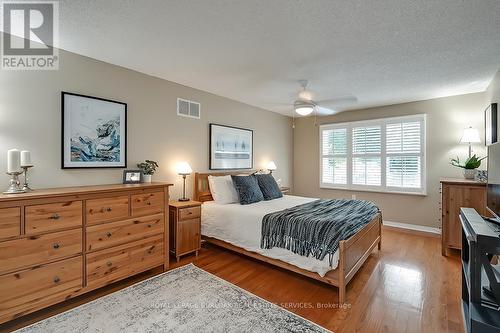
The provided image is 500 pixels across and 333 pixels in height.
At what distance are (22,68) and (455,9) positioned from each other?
3934 mm

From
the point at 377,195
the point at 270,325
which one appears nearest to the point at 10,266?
the point at 270,325

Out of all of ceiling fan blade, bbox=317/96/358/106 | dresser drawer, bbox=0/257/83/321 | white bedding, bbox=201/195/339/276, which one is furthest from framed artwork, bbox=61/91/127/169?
ceiling fan blade, bbox=317/96/358/106

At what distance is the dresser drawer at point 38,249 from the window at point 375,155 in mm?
5037

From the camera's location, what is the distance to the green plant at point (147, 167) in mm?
3197

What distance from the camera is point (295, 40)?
233 cm

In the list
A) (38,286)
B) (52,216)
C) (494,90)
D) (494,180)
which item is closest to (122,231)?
(52,216)

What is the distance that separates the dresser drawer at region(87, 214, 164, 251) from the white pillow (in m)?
1.10

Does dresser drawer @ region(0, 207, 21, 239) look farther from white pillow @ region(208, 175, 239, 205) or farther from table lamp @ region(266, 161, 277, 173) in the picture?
table lamp @ region(266, 161, 277, 173)

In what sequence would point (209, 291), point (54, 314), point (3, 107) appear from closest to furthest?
point (54, 314) → point (3, 107) → point (209, 291)

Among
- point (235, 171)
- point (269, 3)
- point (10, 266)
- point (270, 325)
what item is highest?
point (269, 3)

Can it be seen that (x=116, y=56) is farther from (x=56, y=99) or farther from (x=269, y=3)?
Result: (x=269, y=3)

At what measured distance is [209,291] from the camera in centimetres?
247

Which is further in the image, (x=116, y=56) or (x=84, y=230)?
(x=116, y=56)

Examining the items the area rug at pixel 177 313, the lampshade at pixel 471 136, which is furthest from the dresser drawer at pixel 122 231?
the lampshade at pixel 471 136
